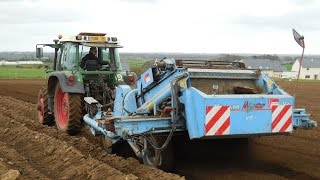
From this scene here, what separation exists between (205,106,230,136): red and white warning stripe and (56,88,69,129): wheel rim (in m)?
4.19

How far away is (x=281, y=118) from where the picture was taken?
6.71 metres

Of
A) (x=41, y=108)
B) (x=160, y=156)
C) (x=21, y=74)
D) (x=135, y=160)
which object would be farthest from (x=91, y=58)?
(x=21, y=74)

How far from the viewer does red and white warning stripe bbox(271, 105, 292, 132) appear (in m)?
6.61

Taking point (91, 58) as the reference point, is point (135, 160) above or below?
below

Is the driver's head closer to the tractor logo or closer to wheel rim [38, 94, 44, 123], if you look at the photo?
wheel rim [38, 94, 44, 123]

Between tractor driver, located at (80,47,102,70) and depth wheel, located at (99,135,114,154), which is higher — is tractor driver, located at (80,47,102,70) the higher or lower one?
the higher one

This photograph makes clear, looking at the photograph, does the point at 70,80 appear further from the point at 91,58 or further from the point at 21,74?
the point at 21,74

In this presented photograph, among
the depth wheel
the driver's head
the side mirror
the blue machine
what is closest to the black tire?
the blue machine

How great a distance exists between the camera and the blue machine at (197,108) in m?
6.27

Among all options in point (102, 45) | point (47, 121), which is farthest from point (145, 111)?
point (47, 121)

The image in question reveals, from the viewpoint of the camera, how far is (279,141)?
945cm

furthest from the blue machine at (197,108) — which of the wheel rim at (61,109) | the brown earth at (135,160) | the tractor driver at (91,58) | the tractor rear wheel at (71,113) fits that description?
the tractor driver at (91,58)

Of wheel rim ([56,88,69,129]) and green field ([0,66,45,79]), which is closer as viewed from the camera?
wheel rim ([56,88,69,129])

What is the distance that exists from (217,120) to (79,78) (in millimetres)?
4087
